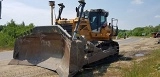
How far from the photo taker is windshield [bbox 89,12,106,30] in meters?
14.4

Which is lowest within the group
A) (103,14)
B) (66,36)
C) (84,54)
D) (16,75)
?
(16,75)

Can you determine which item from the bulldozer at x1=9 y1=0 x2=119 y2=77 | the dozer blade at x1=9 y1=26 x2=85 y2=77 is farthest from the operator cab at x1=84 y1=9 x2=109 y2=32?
the dozer blade at x1=9 y1=26 x2=85 y2=77

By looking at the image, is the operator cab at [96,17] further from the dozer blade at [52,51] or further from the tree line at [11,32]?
the tree line at [11,32]

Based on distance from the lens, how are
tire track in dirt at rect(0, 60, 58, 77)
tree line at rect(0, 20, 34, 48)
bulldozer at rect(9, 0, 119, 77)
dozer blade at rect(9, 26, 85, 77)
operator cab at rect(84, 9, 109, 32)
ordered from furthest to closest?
tree line at rect(0, 20, 34, 48), operator cab at rect(84, 9, 109, 32), tire track in dirt at rect(0, 60, 58, 77), bulldozer at rect(9, 0, 119, 77), dozer blade at rect(9, 26, 85, 77)

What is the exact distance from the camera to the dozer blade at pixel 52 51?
9.19 meters

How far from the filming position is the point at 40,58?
38.2 feet

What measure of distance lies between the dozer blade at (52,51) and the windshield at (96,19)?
3.45 m

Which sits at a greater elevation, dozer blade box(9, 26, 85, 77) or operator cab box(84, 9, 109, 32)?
operator cab box(84, 9, 109, 32)

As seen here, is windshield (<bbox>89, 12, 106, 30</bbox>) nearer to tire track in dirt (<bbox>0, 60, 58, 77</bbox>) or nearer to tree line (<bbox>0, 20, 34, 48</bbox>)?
tire track in dirt (<bbox>0, 60, 58, 77</bbox>)

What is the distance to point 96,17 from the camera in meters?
14.6

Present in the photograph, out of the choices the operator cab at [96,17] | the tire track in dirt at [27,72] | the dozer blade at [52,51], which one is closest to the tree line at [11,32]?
the operator cab at [96,17]

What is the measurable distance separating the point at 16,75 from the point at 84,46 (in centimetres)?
256

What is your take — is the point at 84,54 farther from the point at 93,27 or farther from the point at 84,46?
the point at 93,27

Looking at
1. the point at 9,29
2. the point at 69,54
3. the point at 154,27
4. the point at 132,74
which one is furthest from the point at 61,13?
the point at 154,27
